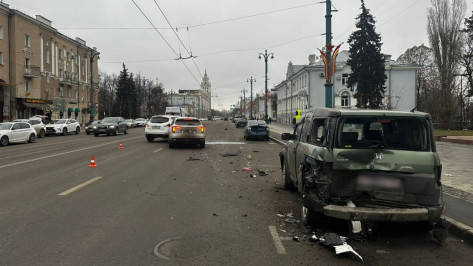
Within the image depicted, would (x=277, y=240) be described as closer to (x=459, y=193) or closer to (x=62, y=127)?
(x=459, y=193)

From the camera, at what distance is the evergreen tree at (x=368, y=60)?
42.9m

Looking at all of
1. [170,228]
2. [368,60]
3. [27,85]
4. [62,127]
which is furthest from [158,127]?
[27,85]

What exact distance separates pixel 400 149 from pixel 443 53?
4584 centimetres

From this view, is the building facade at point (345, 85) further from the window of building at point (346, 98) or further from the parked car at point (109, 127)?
the parked car at point (109, 127)

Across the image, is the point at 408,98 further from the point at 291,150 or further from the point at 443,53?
the point at 291,150

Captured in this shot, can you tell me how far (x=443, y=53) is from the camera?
144 feet

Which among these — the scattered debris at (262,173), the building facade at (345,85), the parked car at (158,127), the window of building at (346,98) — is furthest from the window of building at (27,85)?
the window of building at (346,98)

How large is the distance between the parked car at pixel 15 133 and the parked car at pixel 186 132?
1134 centimetres

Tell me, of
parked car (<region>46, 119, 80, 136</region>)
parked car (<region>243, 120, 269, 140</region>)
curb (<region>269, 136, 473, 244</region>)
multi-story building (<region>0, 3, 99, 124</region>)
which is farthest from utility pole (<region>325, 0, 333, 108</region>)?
multi-story building (<region>0, 3, 99, 124</region>)

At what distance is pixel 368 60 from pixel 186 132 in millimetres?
30920

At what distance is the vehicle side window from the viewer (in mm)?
5371

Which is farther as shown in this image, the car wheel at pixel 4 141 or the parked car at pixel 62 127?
the parked car at pixel 62 127

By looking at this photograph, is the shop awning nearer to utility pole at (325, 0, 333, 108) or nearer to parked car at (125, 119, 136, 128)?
parked car at (125, 119, 136, 128)

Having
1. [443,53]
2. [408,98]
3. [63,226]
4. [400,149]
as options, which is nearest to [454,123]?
[443,53]
